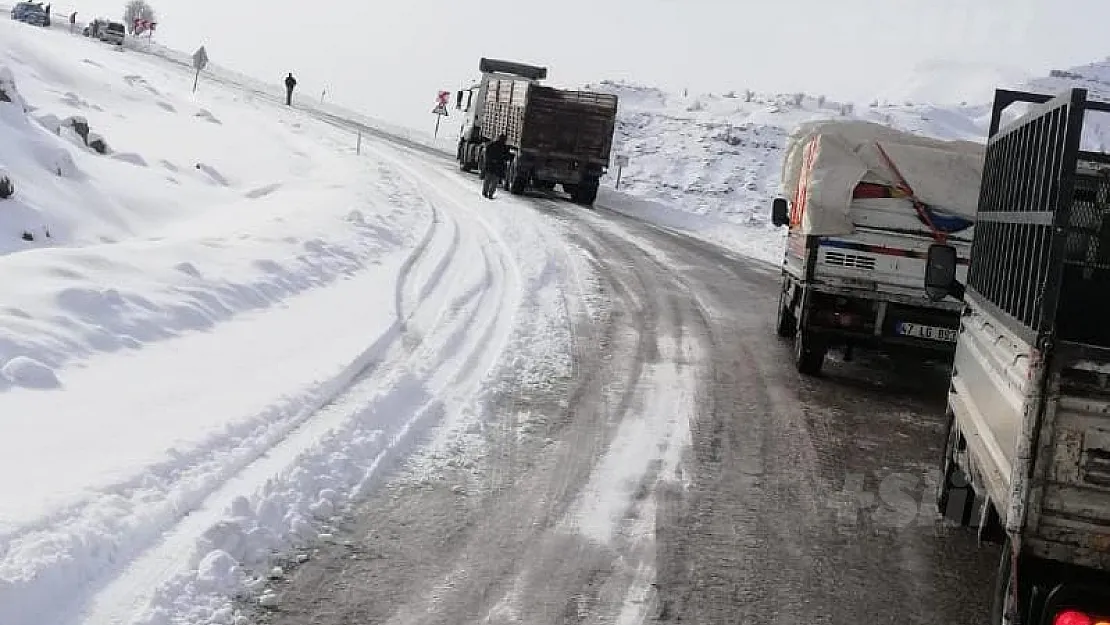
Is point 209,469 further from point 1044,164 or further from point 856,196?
point 856,196

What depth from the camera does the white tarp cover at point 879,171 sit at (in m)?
9.91

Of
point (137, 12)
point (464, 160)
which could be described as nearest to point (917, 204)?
point (464, 160)

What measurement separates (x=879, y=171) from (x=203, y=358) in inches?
256

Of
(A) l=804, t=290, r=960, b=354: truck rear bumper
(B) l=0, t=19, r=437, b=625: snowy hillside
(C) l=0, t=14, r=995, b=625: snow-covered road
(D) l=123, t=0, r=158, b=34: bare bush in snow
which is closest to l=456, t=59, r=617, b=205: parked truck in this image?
(B) l=0, t=19, r=437, b=625: snowy hillside

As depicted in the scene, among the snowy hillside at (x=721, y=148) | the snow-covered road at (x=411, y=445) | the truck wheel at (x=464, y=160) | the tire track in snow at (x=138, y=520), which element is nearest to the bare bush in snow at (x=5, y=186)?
the snow-covered road at (x=411, y=445)

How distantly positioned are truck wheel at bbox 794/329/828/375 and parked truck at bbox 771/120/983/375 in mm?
14

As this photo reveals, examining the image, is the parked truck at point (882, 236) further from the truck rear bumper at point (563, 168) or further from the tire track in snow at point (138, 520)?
the truck rear bumper at point (563, 168)

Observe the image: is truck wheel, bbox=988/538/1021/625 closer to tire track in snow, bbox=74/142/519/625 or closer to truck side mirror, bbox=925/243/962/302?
truck side mirror, bbox=925/243/962/302

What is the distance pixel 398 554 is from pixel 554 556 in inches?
31.2

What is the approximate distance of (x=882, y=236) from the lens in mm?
10070

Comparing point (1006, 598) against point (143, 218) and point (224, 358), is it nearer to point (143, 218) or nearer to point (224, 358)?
point (224, 358)

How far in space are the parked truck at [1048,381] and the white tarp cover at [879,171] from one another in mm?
4547

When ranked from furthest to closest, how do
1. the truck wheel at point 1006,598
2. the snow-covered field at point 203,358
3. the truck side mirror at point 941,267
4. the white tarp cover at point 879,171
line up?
the white tarp cover at point 879,171 < the truck side mirror at point 941,267 < the snow-covered field at point 203,358 < the truck wheel at point 1006,598

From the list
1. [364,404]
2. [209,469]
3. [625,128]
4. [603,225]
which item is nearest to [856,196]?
[364,404]
